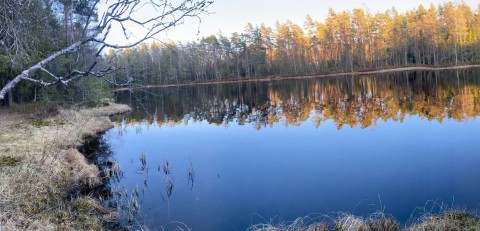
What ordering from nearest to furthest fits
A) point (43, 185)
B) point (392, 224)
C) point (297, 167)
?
1. point (392, 224)
2. point (43, 185)
3. point (297, 167)

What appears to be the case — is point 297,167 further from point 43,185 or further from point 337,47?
point 337,47

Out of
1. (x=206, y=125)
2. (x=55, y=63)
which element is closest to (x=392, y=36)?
(x=206, y=125)

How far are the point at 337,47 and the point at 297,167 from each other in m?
78.1

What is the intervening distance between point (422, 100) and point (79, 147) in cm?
2516

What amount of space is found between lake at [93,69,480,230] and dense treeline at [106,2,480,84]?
52806 millimetres

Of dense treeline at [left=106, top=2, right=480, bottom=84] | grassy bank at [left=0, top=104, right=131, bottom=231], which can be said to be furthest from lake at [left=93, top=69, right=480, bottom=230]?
dense treeline at [left=106, top=2, right=480, bottom=84]

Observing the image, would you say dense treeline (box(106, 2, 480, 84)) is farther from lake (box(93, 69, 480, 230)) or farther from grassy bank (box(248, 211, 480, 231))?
grassy bank (box(248, 211, 480, 231))

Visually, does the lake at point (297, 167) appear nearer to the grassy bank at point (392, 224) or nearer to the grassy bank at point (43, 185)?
the grassy bank at point (392, 224)

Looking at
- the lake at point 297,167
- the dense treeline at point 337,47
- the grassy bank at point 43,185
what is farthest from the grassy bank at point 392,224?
the dense treeline at point 337,47

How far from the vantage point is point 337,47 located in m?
87.0

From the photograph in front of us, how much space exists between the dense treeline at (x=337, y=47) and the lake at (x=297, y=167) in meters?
52.8

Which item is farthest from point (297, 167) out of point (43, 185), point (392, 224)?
point (43, 185)

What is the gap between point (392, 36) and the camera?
81125mm

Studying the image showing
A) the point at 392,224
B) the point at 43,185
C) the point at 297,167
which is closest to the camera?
the point at 392,224
